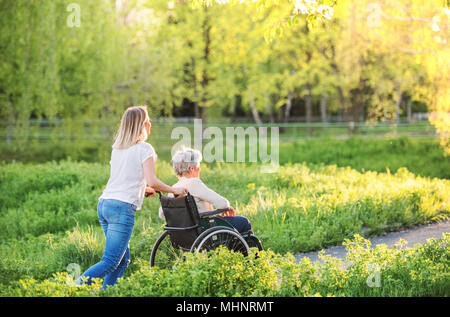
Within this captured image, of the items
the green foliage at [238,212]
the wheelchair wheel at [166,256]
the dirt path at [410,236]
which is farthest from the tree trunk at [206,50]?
the wheelchair wheel at [166,256]

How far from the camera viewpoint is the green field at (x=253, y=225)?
4590mm

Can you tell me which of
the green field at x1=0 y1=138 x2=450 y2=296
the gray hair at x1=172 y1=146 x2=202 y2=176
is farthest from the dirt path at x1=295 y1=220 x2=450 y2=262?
the gray hair at x1=172 y1=146 x2=202 y2=176

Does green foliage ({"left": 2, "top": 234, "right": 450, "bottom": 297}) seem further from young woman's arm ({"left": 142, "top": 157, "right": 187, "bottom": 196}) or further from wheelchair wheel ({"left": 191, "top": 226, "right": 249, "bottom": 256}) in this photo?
young woman's arm ({"left": 142, "top": 157, "right": 187, "bottom": 196})

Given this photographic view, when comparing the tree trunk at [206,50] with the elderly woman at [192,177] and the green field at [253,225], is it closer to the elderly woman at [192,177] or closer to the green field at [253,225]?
the green field at [253,225]

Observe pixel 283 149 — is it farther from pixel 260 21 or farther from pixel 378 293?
pixel 378 293

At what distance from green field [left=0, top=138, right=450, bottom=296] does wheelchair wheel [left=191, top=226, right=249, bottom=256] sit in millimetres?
339

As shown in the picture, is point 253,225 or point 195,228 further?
point 253,225

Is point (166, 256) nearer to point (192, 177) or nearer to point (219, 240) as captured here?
point (219, 240)

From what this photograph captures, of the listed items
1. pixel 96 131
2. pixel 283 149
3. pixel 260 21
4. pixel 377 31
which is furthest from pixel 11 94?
pixel 260 21

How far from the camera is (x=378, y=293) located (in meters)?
4.62

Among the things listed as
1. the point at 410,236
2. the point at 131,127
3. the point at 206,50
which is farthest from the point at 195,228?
the point at 206,50

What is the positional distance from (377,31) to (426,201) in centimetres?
1147

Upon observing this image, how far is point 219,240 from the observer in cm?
527

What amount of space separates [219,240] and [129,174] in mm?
1103
